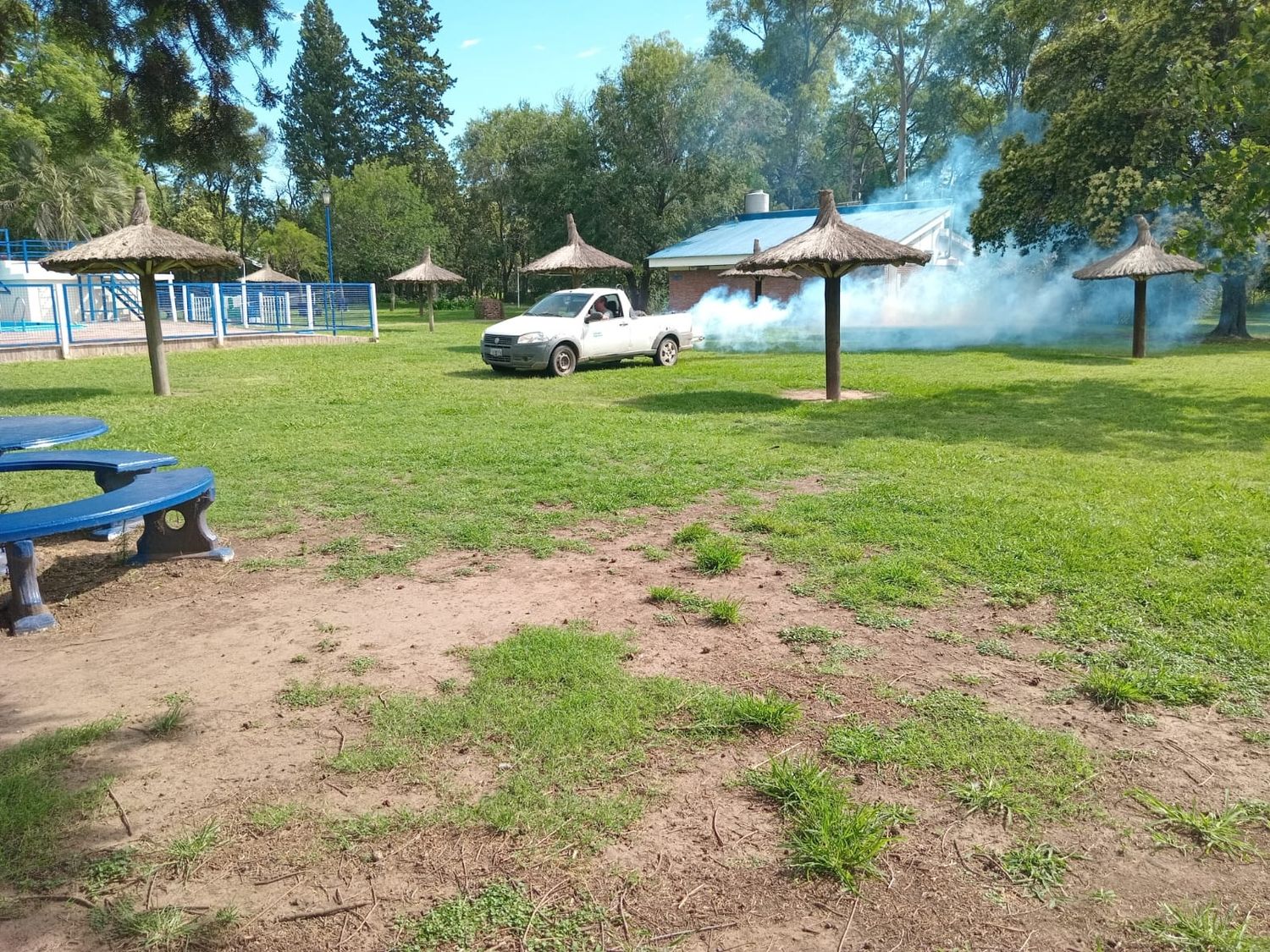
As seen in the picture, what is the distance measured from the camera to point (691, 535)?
6.13 metres

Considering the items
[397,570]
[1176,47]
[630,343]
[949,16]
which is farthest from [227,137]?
[949,16]

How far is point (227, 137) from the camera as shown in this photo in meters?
5.18

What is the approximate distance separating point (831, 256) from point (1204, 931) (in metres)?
11.0

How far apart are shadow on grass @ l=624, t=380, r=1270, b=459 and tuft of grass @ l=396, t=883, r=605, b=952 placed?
756cm

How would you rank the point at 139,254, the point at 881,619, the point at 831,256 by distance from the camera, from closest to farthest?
the point at 881,619, the point at 831,256, the point at 139,254

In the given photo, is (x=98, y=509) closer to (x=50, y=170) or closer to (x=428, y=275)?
(x=428, y=275)

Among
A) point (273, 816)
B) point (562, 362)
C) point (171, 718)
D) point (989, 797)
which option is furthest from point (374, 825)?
point (562, 362)

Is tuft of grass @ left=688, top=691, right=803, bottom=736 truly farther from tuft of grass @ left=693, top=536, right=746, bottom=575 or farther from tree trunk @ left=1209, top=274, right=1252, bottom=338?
tree trunk @ left=1209, top=274, right=1252, bottom=338

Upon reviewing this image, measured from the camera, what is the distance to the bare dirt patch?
2.51 meters

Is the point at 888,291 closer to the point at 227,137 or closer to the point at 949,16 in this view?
the point at 227,137

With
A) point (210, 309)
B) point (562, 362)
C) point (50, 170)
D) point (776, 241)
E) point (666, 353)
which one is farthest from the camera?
point (50, 170)

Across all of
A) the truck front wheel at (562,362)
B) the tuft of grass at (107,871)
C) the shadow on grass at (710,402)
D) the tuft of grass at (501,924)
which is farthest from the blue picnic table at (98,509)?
the truck front wheel at (562,362)

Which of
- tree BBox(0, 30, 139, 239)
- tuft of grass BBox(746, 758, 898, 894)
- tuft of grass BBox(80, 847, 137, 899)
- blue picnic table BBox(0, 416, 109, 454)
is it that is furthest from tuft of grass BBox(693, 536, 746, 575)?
tree BBox(0, 30, 139, 239)

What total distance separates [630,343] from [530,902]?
52.8 feet
